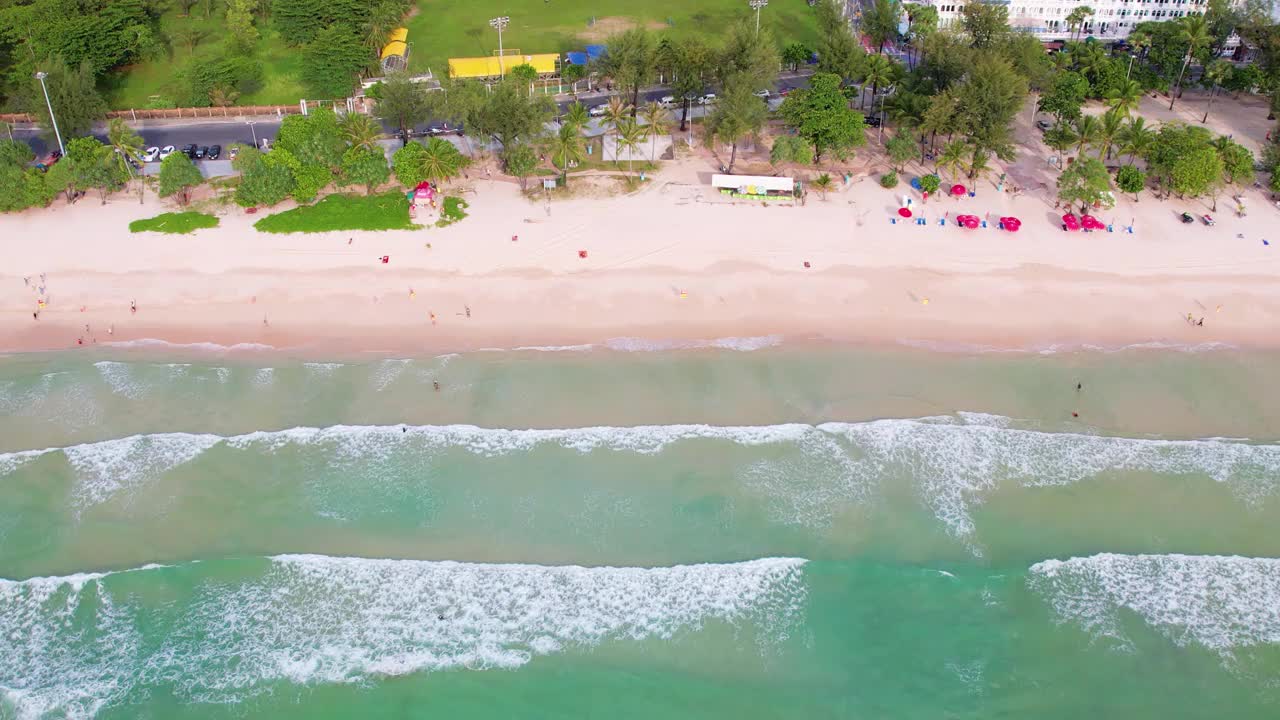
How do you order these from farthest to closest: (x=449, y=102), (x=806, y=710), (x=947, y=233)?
(x=449, y=102) < (x=947, y=233) < (x=806, y=710)

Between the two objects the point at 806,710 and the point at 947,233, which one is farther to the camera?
the point at 947,233

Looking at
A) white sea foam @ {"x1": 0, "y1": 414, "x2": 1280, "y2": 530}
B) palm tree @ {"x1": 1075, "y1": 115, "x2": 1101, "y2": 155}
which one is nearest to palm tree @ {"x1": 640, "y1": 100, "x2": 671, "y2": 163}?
palm tree @ {"x1": 1075, "y1": 115, "x2": 1101, "y2": 155}

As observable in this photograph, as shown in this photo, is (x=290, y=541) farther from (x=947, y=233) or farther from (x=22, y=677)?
(x=947, y=233)

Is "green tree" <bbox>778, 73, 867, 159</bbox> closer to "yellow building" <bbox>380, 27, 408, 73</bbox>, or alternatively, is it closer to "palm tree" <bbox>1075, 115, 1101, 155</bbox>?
"palm tree" <bbox>1075, 115, 1101, 155</bbox>

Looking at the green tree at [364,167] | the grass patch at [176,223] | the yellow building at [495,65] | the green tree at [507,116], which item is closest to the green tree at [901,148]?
the green tree at [507,116]

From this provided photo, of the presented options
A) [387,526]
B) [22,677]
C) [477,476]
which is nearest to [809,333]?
[477,476]
